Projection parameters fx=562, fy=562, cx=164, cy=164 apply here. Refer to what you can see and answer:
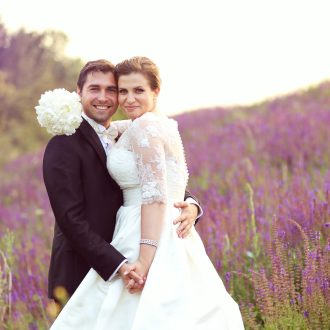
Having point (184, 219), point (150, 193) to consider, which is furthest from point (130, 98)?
point (184, 219)

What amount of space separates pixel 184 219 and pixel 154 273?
1.17 feet

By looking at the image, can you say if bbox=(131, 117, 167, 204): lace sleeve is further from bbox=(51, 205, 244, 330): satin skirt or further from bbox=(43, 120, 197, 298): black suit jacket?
bbox=(43, 120, 197, 298): black suit jacket

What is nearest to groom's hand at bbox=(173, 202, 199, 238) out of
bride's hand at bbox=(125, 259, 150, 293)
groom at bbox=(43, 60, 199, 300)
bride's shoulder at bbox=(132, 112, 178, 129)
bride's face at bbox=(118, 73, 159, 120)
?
groom at bbox=(43, 60, 199, 300)

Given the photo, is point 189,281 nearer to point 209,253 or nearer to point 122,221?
point 122,221

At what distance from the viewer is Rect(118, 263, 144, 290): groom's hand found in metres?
2.69

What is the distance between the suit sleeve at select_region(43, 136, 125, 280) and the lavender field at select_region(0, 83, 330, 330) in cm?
73

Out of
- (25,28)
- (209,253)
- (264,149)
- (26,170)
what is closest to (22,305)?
(209,253)

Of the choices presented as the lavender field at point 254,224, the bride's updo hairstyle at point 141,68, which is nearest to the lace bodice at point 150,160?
the bride's updo hairstyle at point 141,68

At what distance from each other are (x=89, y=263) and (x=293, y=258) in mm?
1379

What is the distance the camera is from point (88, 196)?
2.93 meters

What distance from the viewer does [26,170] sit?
43.2 feet

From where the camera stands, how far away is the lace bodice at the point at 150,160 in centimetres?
274

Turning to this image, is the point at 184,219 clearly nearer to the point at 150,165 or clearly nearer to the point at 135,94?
the point at 150,165

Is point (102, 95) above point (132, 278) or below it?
above
